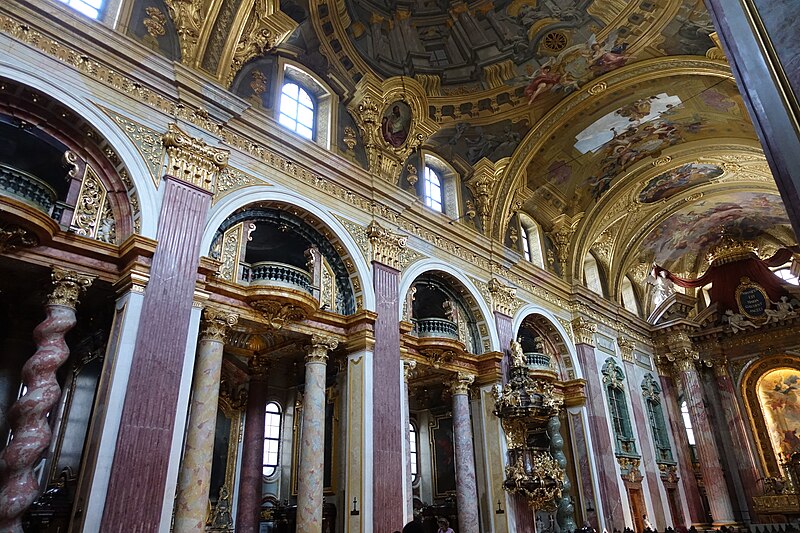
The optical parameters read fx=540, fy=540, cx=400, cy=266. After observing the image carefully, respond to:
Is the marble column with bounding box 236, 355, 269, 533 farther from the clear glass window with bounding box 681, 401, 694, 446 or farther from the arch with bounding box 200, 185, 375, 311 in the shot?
the clear glass window with bounding box 681, 401, 694, 446

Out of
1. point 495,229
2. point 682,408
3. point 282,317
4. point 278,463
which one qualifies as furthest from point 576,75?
point 682,408

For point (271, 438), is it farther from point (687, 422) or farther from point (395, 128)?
point (687, 422)

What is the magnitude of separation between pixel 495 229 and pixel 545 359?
4430 millimetres

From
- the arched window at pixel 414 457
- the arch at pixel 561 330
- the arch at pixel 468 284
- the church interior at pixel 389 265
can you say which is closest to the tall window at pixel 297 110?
the church interior at pixel 389 265

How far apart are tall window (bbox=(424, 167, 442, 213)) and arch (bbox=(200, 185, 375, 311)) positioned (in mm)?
4151

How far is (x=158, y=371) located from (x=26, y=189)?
3.25 metres

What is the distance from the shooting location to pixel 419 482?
17.7 meters

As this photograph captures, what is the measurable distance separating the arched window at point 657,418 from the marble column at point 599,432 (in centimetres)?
419

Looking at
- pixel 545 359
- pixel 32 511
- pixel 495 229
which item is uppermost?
pixel 495 229

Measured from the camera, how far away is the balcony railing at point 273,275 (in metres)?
10.5

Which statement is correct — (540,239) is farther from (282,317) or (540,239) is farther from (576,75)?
(282,317)

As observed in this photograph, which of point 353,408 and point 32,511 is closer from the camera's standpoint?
point 32,511

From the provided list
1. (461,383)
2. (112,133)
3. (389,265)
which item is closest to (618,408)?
(461,383)

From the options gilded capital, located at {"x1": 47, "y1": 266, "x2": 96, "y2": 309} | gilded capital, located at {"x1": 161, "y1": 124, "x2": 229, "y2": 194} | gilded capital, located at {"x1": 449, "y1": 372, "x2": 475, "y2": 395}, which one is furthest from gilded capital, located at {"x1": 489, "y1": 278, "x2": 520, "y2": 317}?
gilded capital, located at {"x1": 47, "y1": 266, "x2": 96, "y2": 309}
